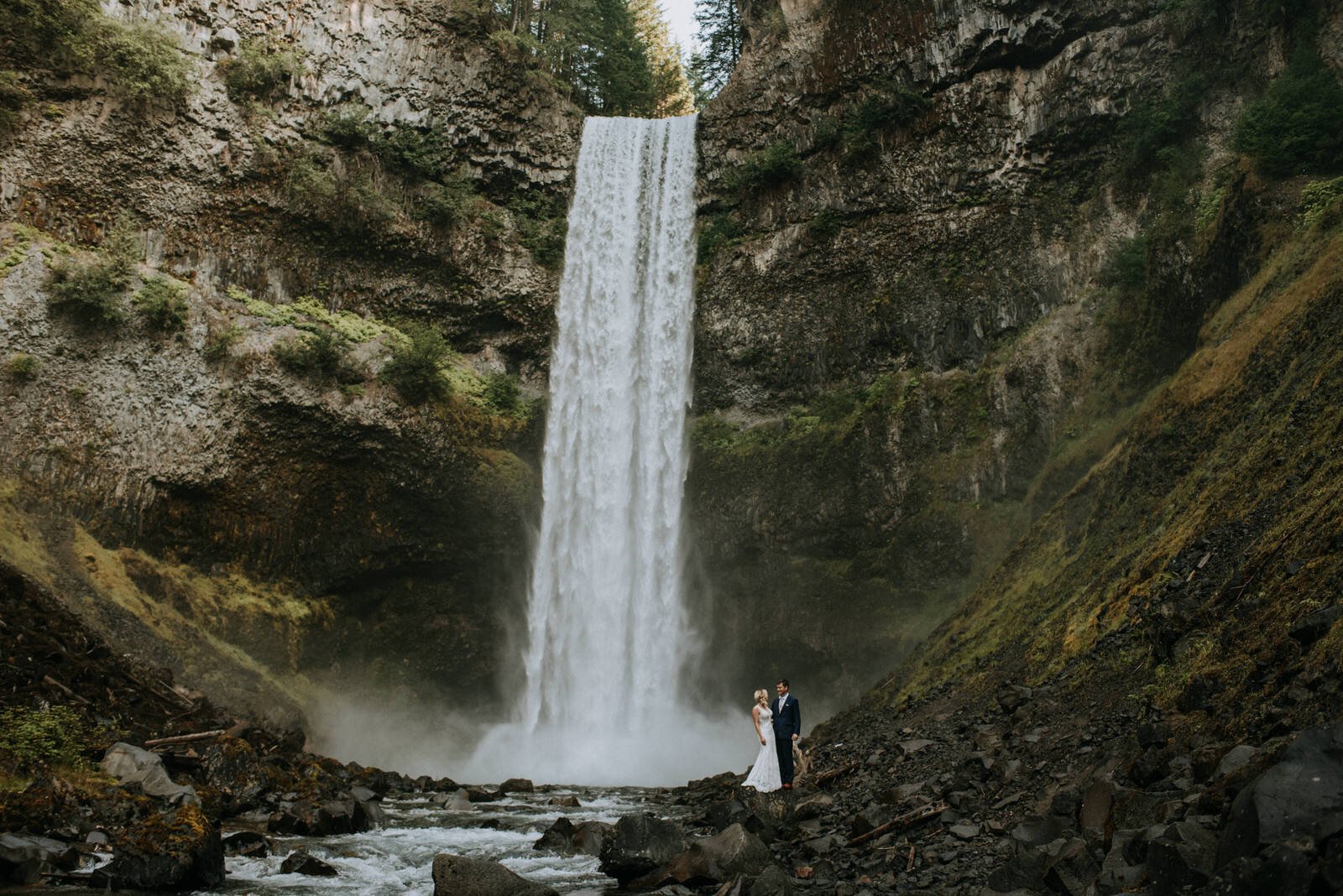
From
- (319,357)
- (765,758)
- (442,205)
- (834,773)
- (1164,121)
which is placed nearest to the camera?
(834,773)

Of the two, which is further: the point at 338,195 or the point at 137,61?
the point at 338,195

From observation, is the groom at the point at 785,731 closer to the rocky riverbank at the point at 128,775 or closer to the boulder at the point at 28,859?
the rocky riverbank at the point at 128,775

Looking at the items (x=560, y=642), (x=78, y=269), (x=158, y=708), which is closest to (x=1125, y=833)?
(x=158, y=708)

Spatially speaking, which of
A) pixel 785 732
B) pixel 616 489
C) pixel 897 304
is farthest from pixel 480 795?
pixel 897 304

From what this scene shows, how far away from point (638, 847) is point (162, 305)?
63.3 ft

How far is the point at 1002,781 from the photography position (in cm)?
829

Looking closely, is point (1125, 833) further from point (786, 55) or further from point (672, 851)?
point (786, 55)

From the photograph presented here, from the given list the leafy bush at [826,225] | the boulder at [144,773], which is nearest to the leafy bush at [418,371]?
the leafy bush at [826,225]

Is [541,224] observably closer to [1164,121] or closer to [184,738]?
[1164,121]

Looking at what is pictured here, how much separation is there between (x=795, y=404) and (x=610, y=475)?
5770mm

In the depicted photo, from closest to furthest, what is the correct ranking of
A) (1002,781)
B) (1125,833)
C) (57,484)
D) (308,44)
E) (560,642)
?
(1125,833), (1002,781), (57,484), (560,642), (308,44)

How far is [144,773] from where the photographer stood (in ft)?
35.7

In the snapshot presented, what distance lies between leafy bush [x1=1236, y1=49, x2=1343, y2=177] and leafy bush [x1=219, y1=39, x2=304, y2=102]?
974 inches

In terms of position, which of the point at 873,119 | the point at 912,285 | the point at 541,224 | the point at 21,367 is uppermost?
the point at 873,119
